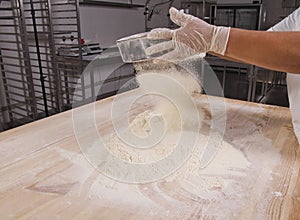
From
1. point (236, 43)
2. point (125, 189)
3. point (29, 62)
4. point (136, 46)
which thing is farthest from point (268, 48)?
point (29, 62)

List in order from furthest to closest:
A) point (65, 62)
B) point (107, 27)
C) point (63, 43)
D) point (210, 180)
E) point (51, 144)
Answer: point (107, 27), point (63, 43), point (65, 62), point (51, 144), point (210, 180)

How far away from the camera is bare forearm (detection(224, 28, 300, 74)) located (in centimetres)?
81

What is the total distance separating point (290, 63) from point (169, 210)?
59 centimetres

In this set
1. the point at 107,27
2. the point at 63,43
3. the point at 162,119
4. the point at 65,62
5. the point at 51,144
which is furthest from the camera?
the point at 107,27

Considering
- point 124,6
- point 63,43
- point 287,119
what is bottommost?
point 287,119

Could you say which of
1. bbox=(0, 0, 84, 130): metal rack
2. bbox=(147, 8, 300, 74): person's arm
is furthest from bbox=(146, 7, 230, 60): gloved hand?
bbox=(0, 0, 84, 130): metal rack

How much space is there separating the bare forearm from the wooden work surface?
1.06 ft

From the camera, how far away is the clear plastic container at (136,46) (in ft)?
3.16

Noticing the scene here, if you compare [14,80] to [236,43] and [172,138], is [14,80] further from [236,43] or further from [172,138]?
[236,43]

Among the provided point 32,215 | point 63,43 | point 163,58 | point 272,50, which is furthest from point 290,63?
point 63,43

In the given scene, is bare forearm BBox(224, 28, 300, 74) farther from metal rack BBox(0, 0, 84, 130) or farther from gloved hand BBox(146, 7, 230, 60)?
metal rack BBox(0, 0, 84, 130)

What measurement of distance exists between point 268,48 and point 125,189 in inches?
24.4

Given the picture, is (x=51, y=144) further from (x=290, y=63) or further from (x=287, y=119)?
(x=287, y=119)

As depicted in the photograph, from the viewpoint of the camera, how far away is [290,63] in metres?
0.83
